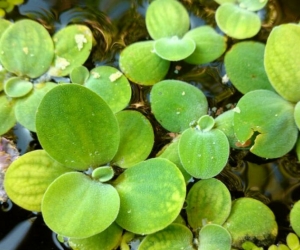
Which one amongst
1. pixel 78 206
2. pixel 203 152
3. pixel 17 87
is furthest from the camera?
pixel 17 87

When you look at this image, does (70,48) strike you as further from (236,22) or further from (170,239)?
(170,239)

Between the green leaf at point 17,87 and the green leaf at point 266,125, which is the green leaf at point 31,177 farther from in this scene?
the green leaf at point 266,125

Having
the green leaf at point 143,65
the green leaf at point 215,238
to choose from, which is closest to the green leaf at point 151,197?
the green leaf at point 215,238

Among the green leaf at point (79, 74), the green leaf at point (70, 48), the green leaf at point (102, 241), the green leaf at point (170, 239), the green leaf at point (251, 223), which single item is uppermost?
the green leaf at point (70, 48)

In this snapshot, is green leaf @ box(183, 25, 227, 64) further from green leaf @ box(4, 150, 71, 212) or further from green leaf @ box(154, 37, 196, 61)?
green leaf @ box(4, 150, 71, 212)

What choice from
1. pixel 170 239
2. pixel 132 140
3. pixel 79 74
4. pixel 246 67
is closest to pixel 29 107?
pixel 79 74

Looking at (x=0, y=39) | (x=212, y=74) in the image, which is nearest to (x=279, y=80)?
(x=212, y=74)
